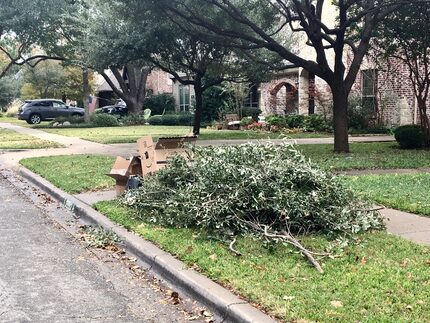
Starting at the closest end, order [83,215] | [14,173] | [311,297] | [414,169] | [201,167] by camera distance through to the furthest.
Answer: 1. [311,297]
2. [201,167]
3. [83,215]
4. [414,169]
5. [14,173]

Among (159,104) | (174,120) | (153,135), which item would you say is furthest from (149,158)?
(159,104)

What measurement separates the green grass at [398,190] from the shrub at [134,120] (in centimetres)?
2838

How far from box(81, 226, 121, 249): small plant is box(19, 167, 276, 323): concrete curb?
71mm

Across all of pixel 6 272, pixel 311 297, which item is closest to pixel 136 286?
pixel 6 272

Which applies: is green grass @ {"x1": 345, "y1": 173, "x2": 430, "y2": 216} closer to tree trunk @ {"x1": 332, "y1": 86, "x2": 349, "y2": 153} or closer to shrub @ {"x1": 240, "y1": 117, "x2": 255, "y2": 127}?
tree trunk @ {"x1": 332, "y1": 86, "x2": 349, "y2": 153}

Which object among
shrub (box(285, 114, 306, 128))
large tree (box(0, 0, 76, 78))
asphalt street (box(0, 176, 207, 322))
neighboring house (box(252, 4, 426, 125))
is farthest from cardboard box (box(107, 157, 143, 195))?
shrub (box(285, 114, 306, 128))

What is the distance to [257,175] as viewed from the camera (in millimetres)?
6438

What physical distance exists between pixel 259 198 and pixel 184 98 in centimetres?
3866

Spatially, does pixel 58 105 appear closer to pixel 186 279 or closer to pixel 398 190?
pixel 398 190

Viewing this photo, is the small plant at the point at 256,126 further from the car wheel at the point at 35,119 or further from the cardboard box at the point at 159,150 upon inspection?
the cardboard box at the point at 159,150

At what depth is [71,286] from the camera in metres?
5.26

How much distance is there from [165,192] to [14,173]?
287 inches

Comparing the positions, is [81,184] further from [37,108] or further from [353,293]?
[37,108]

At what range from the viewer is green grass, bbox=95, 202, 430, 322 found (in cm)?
407
